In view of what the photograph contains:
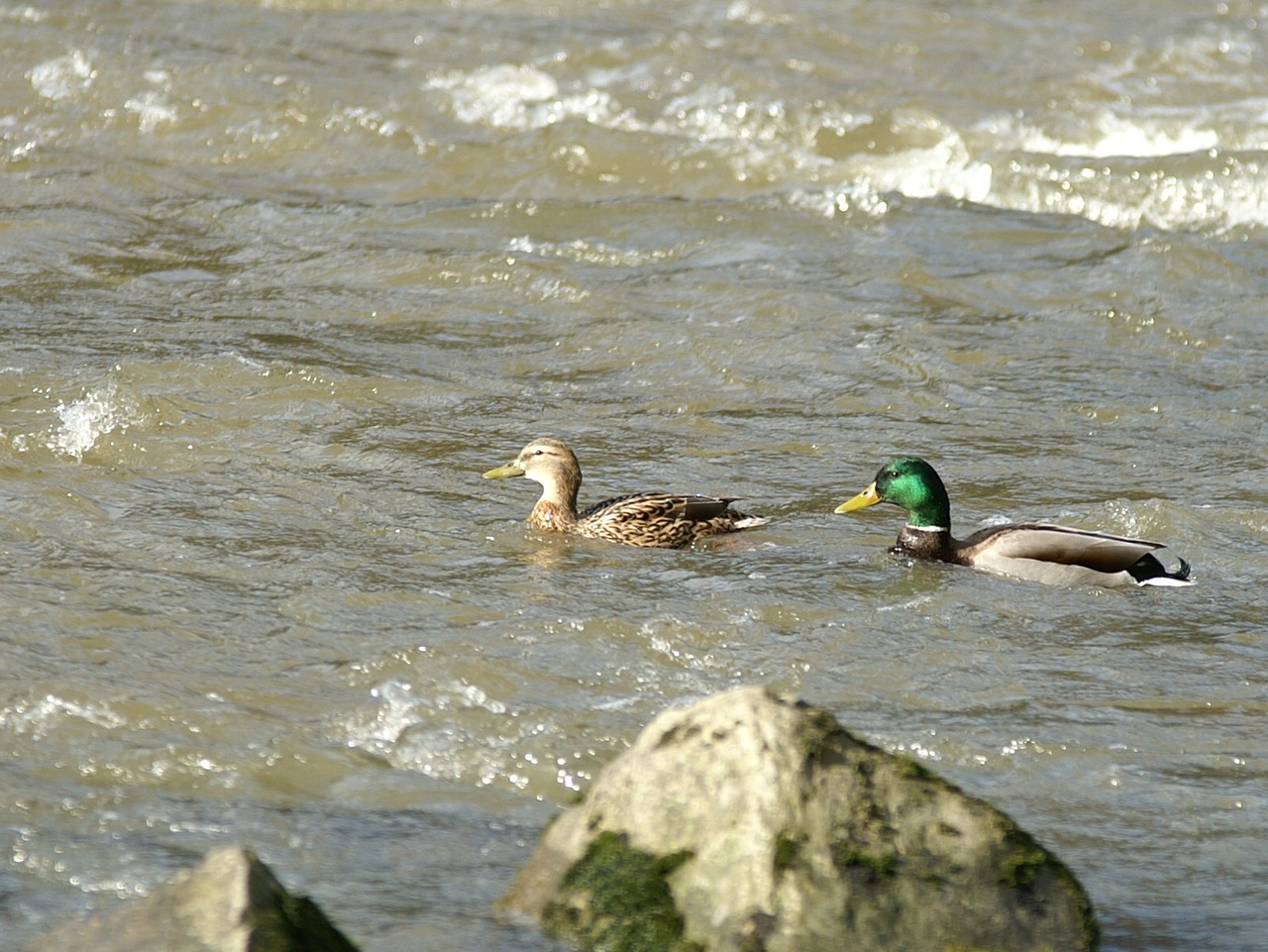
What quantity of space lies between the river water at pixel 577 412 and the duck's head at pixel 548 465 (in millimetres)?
258

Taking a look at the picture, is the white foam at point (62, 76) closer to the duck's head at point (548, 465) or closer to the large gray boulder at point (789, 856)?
the duck's head at point (548, 465)

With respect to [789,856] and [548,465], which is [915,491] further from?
[789,856]

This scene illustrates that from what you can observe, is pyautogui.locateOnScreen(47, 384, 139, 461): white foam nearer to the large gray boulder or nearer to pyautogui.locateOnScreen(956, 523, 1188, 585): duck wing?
pyautogui.locateOnScreen(956, 523, 1188, 585): duck wing

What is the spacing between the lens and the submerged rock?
4039 millimetres

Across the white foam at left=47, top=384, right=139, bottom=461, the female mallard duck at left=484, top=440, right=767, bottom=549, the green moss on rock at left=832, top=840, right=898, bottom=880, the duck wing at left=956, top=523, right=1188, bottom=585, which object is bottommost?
the green moss on rock at left=832, top=840, right=898, bottom=880

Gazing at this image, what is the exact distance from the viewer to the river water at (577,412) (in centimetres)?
561

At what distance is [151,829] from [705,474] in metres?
5.04

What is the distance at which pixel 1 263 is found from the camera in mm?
12648

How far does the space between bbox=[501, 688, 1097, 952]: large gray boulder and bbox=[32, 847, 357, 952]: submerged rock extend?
685 mm

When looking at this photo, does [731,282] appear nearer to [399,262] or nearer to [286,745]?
[399,262]

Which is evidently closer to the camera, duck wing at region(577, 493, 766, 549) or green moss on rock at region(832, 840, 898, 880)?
green moss on rock at region(832, 840, 898, 880)

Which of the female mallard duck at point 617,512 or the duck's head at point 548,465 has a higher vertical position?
the duck's head at point 548,465

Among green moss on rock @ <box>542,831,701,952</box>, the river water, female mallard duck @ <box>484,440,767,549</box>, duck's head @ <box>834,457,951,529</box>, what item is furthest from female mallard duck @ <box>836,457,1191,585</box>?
green moss on rock @ <box>542,831,701,952</box>

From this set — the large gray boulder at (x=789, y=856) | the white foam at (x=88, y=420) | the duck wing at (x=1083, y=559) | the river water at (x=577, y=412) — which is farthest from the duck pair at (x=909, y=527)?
the large gray boulder at (x=789, y=856)
